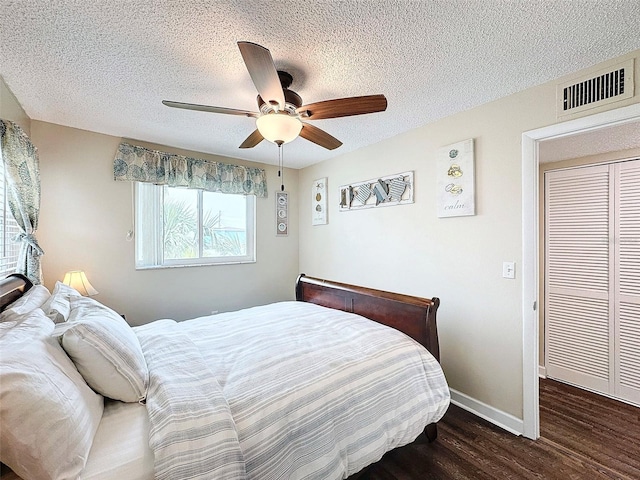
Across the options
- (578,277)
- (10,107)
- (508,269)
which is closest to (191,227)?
(10,107)

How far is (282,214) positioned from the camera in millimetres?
4195

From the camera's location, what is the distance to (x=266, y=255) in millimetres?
4051

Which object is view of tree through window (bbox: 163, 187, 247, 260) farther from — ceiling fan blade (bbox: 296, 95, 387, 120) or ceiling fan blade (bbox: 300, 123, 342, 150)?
ceiling fan blade (bbox: 296, 95, 387, 120)

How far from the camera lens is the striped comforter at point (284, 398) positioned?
101 centimetres

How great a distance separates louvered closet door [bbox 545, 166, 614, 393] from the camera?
8.65ft

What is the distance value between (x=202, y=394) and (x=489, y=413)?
2.19 meters

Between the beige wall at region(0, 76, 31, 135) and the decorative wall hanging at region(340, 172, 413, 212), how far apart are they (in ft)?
9.67

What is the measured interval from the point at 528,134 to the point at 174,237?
3542 millimetres

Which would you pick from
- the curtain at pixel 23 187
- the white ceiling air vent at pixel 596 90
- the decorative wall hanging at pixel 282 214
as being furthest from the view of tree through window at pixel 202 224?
the white ceiling air vent at pixel 596 90

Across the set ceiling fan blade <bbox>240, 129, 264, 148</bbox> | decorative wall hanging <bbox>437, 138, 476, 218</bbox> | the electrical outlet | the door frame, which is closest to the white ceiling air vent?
the door frame

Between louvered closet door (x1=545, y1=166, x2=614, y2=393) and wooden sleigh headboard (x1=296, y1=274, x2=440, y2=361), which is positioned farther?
louvered closet door (x1=545, y1=166, x2=614, y2=393)

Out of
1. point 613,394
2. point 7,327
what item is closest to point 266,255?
point 7,327

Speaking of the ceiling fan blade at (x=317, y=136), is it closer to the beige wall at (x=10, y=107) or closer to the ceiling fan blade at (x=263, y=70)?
the ceiling fan blade at (x=263, y=70)

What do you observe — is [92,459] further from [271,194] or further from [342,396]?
[271,194]
